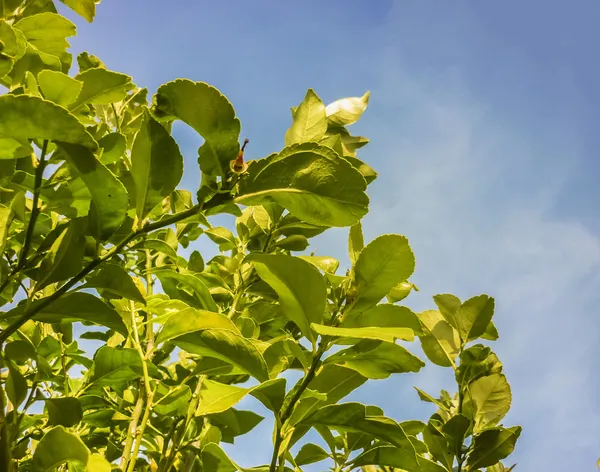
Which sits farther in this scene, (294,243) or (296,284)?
(294,243)

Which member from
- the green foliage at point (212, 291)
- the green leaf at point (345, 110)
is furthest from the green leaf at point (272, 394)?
the green leaf at point (345, 110)

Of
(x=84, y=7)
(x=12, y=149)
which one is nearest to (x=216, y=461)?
(x=12, y=149)

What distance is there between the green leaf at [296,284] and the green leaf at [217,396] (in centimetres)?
18

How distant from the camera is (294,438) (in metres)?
1.21

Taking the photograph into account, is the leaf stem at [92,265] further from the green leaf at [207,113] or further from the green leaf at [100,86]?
the green leaf at [100,86]

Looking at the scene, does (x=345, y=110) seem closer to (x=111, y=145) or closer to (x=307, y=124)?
(x=307, y=124)

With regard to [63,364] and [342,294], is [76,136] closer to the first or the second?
[342,294]

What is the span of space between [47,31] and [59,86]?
58cm

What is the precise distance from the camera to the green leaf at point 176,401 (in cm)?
139

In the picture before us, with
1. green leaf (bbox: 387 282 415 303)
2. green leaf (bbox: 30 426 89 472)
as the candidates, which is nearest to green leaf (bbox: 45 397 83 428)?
green leaf (bbox: 30 426 89 472)

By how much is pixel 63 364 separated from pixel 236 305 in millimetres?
584

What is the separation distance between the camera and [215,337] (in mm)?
1076

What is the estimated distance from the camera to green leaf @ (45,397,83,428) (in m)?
1.24

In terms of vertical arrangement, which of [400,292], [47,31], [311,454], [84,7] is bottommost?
[311,454]
